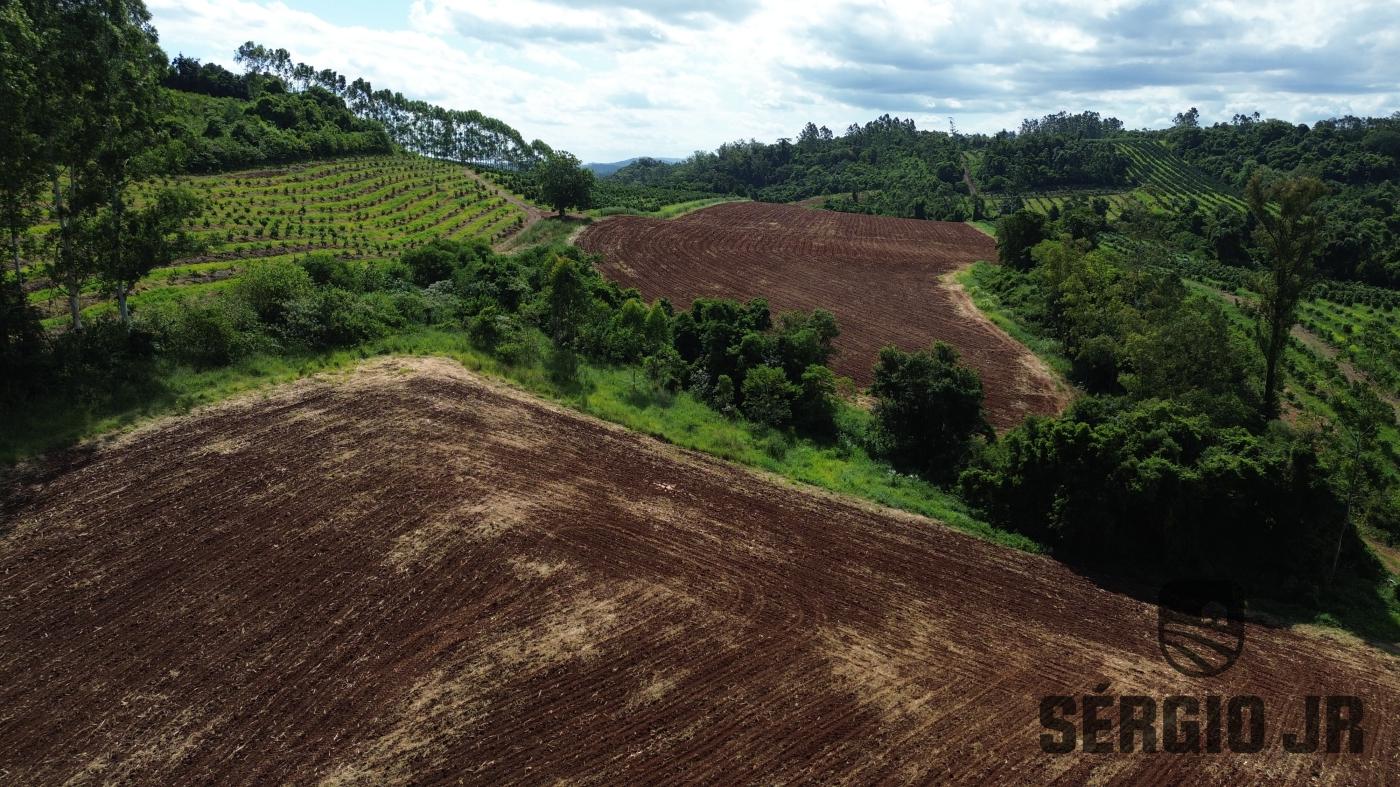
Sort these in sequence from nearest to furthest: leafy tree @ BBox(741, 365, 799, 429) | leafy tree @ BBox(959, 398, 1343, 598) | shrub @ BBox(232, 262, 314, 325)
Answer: leafy tree @ BBox(959, 398, 1343, 598) < leafy tree @ BBox(741, 365, 799, 429) < shrub @ BBox(232, 262, 314, 325)

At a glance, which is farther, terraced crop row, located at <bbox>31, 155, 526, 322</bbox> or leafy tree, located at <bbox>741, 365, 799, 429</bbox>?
terraced crop row, located at <bbox>31, 155, 526, 322</bbox>

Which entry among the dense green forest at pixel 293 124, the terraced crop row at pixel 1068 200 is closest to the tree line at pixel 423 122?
the dense green forest at pixel 293 124

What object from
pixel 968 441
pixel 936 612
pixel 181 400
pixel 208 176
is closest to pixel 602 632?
pixel 936 612

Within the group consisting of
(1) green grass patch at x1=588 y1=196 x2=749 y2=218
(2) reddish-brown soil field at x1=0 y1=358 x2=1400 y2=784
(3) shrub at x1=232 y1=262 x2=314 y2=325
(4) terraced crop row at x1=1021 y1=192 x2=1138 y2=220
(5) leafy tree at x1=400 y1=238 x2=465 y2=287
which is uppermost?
(4) terraced crop row at x1=1021 y1=192 x2=1138 y2=220

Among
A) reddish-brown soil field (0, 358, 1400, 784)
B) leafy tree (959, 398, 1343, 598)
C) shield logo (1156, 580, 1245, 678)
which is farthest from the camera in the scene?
A: leafy tree (959, 398, 1343, 598)

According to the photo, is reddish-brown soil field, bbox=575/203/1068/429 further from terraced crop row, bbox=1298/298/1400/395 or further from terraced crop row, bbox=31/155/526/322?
terraced crop row, bbox=1298/298/1400/395

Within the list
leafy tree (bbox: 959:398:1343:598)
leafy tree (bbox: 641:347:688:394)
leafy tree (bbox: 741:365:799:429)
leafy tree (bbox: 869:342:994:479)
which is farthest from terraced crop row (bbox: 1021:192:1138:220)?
leafy tree (bbox: 959:398:1343:598)

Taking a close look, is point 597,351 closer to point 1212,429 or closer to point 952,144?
point 1212,429

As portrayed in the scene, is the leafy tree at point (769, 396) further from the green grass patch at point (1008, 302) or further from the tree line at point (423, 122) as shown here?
the tree line at point (423, 122)
